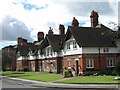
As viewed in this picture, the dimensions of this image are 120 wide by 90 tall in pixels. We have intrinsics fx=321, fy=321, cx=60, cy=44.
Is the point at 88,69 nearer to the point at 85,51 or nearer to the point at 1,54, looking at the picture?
the point at 85,51

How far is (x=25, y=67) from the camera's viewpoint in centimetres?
8856

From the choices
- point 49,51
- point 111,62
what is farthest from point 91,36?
point 49,51

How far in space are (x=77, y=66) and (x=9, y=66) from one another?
55783 mm

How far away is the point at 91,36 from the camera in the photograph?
50.8m

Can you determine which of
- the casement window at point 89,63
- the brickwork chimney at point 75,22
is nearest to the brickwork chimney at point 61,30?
the brickwork chimney at point 75,22

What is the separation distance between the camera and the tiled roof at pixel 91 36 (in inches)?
1924

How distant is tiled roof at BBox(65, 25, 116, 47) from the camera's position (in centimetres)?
4888

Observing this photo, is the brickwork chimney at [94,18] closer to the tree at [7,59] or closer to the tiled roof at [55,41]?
the tiled roof at [55,41]

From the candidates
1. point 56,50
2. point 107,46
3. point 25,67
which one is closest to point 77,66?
point 107,46

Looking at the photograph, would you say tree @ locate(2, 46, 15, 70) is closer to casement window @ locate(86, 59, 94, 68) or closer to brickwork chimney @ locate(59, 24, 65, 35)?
brickwork chimney @ locate(59, 24, 65, 35)

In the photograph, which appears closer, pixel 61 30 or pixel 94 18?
pixel 94 18

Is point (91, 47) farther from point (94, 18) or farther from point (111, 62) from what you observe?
point (94, 18)

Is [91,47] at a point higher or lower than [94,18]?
lower

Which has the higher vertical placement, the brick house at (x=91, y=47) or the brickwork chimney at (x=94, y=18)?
the brickwork chimney at (x=94, y=18)
